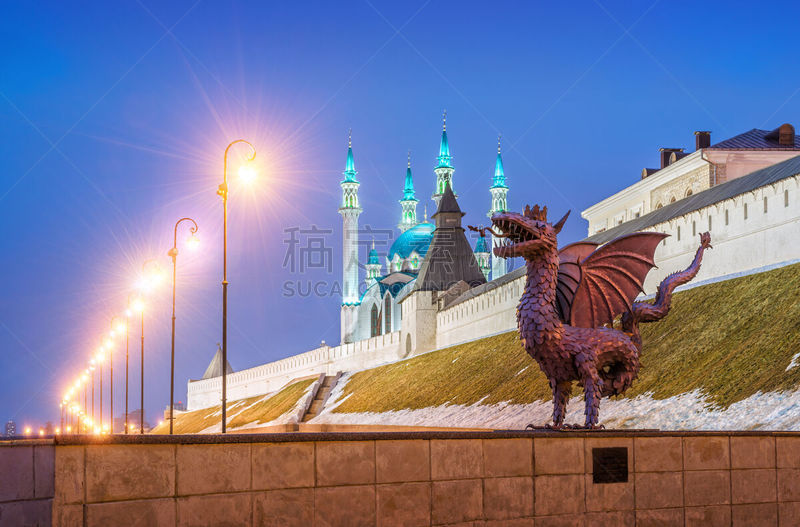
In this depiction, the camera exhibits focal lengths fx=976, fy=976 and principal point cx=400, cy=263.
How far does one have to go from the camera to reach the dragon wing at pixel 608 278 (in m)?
12.7

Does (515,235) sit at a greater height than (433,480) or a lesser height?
greater

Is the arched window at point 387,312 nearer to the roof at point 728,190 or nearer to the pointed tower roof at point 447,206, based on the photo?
the pointed tower roof at point 447,206

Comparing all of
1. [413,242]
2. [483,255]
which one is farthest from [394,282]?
[483,255]

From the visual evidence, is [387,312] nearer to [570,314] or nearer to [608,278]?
[608,278]

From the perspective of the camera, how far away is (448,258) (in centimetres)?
7219

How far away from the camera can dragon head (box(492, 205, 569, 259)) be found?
11.6 meters

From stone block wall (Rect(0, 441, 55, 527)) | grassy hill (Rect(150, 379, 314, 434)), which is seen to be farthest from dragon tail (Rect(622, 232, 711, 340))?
grassy hill (Rect(150, 379, 314, 434))

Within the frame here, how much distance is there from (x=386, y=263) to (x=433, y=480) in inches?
4648

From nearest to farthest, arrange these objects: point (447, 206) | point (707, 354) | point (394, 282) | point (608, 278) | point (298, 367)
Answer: point (608, 278), point (707, 354), point (447, 206), point (298, 367), point (394, 282)

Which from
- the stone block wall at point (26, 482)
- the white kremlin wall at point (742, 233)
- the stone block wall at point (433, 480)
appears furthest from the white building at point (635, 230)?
the stone block wall at point (26, 482)

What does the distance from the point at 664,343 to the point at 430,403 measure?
15.2 m

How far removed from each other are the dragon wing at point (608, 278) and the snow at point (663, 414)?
6273 mm

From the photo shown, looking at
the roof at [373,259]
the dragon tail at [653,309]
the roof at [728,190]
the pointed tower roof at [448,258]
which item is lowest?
the dragon tail at [653,309]

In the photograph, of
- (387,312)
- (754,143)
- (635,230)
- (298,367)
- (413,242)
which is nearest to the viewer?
(635,230)
